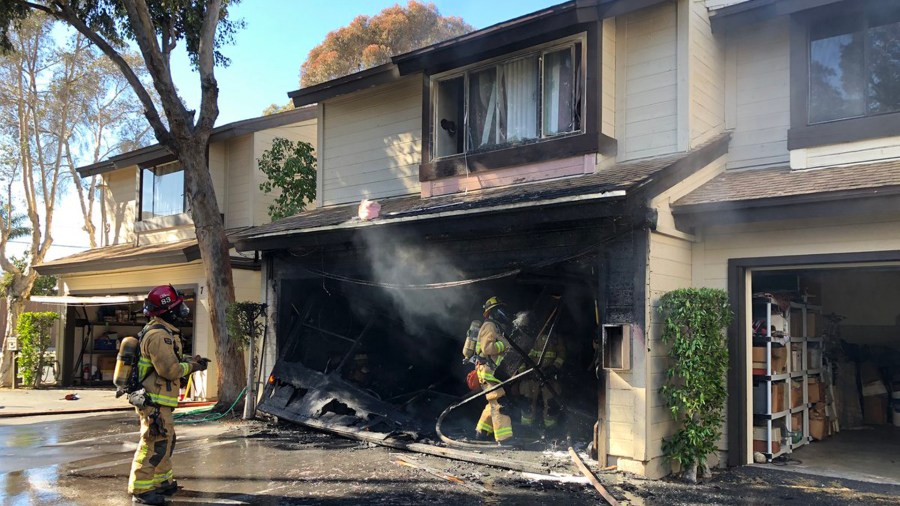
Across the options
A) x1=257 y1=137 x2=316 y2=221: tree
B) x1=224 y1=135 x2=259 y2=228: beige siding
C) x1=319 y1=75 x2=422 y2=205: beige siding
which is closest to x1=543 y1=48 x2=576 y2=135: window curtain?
x1=319 y1=75 x2=422 y2=205: beige siding

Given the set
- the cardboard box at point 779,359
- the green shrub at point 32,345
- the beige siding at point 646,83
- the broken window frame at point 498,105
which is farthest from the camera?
the green shrub at point 32,345

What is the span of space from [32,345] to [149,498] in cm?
1395

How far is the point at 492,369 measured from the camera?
8477mm

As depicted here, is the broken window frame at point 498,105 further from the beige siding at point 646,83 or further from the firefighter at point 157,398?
the firefighter at point 157,398

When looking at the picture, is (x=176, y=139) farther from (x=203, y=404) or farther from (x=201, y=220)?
(x=203, y=404)

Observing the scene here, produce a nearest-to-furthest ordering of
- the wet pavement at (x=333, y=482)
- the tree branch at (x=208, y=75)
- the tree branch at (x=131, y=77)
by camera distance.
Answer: the wet pavement at (x=333, y=482), the tree branch at (x=131, y=77), the tree branch at (x=208, y=75)

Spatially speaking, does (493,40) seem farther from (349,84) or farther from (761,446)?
(761,446)

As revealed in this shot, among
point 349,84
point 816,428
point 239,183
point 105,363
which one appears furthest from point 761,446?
point 105,363

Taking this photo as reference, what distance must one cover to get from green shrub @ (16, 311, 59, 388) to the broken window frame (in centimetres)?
1282

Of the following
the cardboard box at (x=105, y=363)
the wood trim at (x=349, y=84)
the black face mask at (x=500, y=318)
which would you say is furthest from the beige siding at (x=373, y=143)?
the cardboard box at (x=105, y=363)

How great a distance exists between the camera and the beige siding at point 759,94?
27.5 feet

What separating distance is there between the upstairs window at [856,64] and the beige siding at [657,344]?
8.39 ft

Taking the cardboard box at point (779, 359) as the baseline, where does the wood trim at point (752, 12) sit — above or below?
above

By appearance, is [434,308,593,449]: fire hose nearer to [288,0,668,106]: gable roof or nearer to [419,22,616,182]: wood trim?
[419,22,616,182]: wood trim
